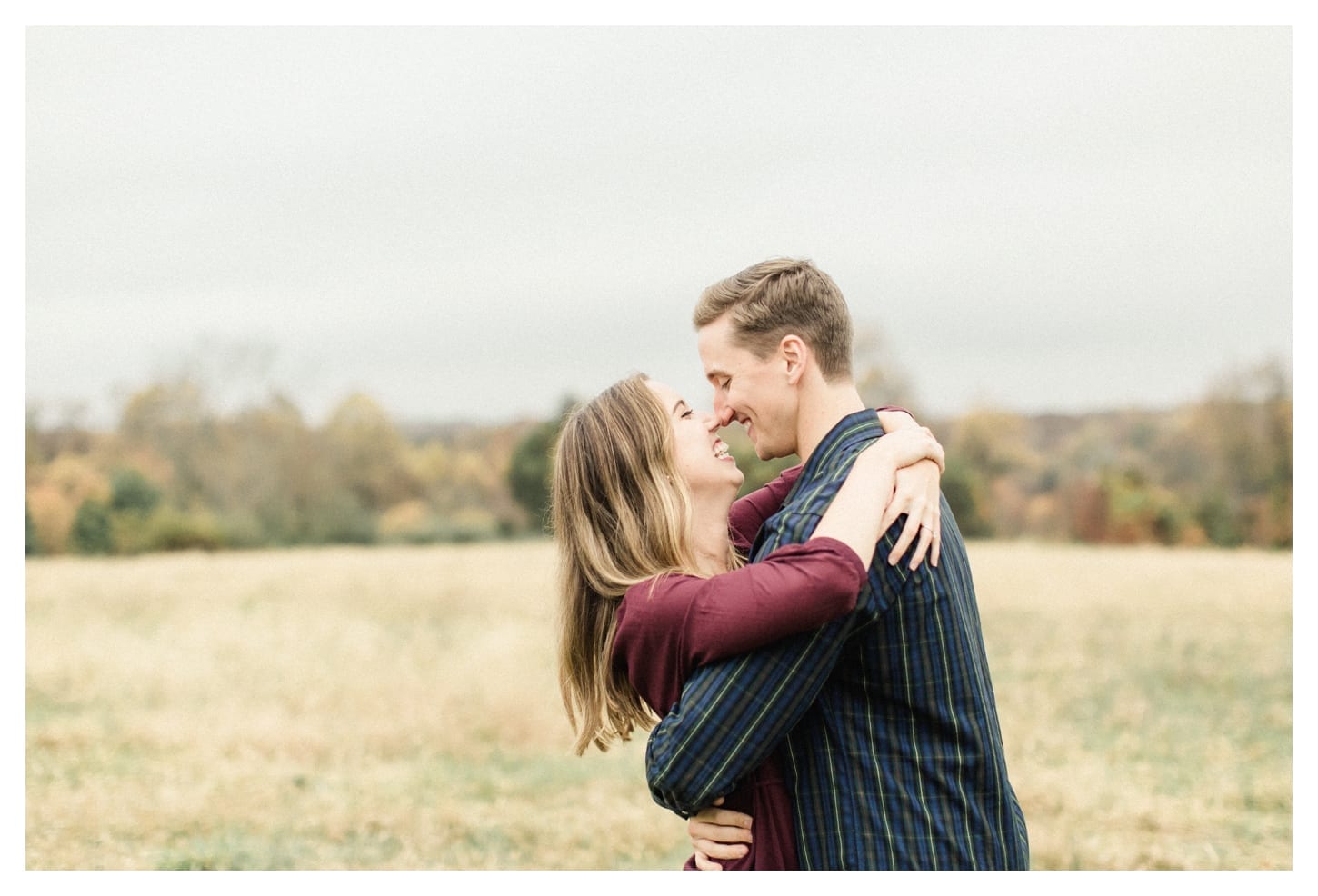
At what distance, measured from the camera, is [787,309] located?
125 inches

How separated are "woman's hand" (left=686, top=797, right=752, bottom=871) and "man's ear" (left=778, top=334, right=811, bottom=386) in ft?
3.63

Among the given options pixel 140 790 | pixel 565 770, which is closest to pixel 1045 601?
pixel 565 770

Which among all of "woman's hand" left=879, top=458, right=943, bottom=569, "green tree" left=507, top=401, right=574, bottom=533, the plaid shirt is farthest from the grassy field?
"green tree" left=507, top=401, right=574, bottom=533

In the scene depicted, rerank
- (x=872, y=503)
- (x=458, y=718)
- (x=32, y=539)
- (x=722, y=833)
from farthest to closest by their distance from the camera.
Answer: (x=32, y=539)
(x=458, y=718)
(x=722, y=833)
(x=872, y=503)

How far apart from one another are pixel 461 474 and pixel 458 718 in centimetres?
1385

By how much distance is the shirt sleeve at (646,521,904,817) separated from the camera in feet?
8.82

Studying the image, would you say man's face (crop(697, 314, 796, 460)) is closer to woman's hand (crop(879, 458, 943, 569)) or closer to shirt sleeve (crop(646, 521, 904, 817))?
woman's hand (crop(879, 458, 943, 569))

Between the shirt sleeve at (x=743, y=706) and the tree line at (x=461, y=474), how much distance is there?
2307 cm

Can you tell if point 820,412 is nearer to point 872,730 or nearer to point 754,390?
point 754,390

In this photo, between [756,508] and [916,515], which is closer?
[916,515]

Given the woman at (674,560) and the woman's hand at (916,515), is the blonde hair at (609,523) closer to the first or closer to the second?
the woman at (674,560)

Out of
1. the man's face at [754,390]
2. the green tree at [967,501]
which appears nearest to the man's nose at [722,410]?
the man's face at [754,390]

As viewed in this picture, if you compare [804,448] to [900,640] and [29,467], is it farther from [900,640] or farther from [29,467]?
[29,467]

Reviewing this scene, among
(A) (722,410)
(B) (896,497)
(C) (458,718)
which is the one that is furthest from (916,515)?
(C) (458,718)
